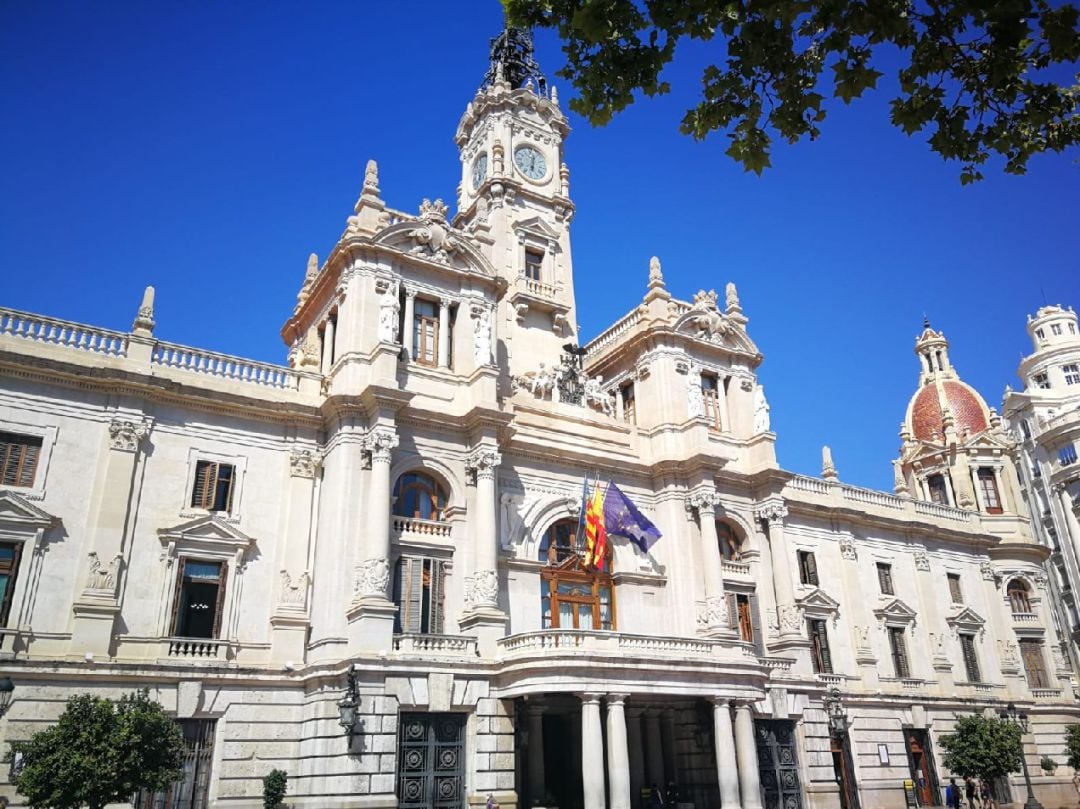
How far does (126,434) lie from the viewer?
2798 cm

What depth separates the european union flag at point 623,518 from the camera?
110 ft

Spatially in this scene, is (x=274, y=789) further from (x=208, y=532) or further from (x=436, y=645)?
(x=208, y=532)

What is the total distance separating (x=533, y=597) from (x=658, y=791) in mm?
7996

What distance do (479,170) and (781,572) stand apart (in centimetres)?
2502

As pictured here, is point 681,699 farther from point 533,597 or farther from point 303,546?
point 303,546

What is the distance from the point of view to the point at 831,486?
1762 inches

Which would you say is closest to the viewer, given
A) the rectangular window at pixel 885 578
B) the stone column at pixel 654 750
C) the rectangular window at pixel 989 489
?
the stone column at pixel 654 750

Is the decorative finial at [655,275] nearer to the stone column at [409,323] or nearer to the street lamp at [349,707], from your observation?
the stone column at [409,323]

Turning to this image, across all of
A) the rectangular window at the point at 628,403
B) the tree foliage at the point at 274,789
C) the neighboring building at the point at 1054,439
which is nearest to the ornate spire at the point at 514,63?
the rectangular window at the point at 628,403

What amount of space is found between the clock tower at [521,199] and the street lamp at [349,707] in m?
16.1

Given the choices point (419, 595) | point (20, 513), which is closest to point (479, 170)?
point (419, 595)

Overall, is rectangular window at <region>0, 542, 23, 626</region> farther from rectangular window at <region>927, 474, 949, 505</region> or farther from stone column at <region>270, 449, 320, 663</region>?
rectangular window at <region>927, 474, 949, 505</region>

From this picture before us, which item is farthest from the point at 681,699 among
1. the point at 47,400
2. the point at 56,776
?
the point at 47,400

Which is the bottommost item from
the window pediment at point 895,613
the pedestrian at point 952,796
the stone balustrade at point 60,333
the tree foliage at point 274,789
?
the pedestrian at point 952,796
